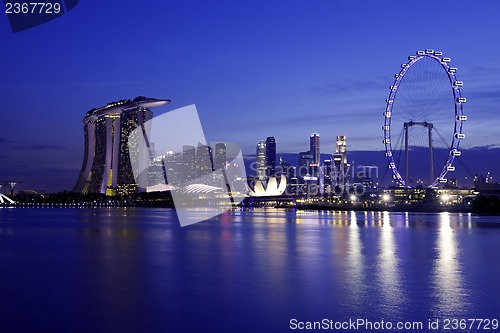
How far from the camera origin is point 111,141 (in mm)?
100312

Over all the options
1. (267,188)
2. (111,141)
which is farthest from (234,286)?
(267,188)

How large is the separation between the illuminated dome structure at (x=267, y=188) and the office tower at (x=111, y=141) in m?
18.4

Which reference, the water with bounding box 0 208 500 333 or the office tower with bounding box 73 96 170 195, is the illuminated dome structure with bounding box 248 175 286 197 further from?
the water with bounding box 0 208 500 333

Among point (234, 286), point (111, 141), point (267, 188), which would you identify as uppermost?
point (111, 141)

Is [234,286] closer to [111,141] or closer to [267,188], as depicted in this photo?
[111,141]

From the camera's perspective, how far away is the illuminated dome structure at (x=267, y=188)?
10775cm

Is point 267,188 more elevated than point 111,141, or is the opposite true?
point 111,141

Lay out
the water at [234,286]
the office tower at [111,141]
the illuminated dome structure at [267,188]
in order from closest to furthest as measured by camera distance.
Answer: the water at [234,286] < the office tower at [111,141] < the illuminated dome structure at [267,188]

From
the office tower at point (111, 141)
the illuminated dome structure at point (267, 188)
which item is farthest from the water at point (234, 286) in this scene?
the illuminated dome structure at point (267, 188)

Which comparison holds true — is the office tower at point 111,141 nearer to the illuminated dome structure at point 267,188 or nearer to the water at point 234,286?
the illuminated dome structure at point 267,188

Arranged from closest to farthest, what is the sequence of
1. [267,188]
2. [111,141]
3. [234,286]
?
[234,286]
[111,141]
[267,188]

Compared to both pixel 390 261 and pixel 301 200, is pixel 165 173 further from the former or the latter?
pixel 390 261

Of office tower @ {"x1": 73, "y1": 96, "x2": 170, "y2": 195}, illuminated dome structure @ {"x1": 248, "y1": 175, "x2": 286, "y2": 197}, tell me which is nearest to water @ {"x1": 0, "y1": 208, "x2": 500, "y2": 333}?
office tower @ {"x1": 73, "y1": 96, "x2": 170, "y2": 195}

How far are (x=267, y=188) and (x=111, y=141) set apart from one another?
1064 inches
